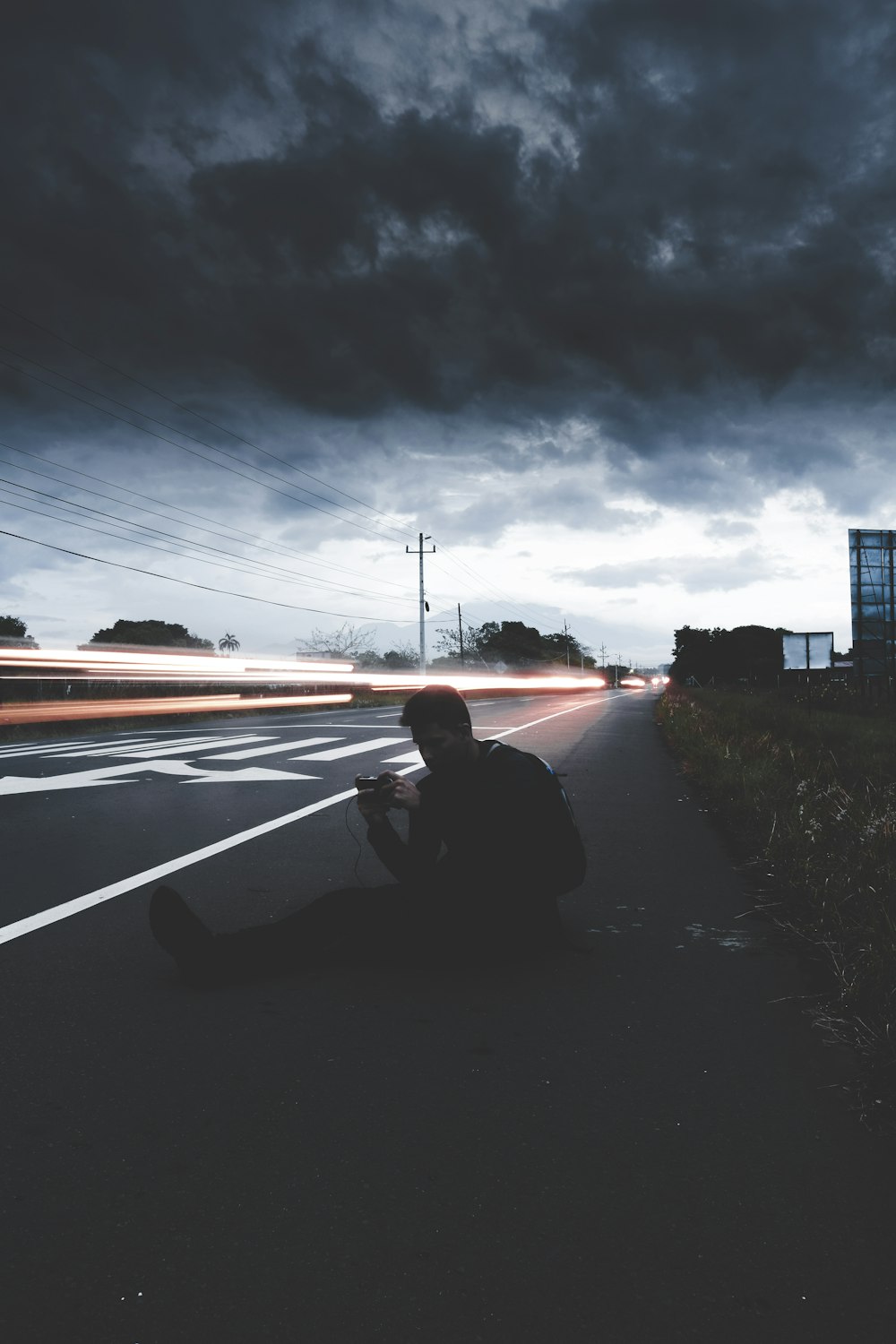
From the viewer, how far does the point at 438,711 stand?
11.7 feet

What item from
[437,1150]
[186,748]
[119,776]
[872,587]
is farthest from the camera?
[872,587]

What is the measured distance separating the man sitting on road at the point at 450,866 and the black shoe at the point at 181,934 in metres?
0.12

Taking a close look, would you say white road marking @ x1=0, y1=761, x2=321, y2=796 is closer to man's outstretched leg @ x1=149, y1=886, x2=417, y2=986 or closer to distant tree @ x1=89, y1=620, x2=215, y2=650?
man's outstretched leg @ x1=149, y1=886, x2=417, y2=986

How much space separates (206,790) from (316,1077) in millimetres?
6507

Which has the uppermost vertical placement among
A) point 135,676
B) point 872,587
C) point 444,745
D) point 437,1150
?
point 872,587

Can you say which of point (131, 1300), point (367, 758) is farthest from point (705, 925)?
point (367, 758)

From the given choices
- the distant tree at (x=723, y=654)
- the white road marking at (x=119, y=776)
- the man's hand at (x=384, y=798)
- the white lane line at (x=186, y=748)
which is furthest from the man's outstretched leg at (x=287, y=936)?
the distant tree at (x=723, y=654)

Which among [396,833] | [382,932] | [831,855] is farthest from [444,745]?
[831,855]

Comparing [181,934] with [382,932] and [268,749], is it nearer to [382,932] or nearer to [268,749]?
[382,932]

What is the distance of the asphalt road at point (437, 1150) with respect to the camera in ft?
5.54

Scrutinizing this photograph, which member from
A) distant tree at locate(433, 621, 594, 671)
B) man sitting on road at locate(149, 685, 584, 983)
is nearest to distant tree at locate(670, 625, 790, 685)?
distant tree at locate(433, 621, 594, 671)

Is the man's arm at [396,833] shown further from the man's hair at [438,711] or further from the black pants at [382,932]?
the man's hair at [438,711]

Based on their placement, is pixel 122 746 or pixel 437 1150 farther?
pixel 122 746

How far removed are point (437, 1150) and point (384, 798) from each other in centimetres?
155
